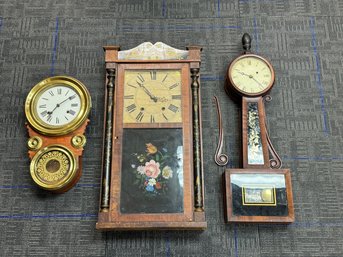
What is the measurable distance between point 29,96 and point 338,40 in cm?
206

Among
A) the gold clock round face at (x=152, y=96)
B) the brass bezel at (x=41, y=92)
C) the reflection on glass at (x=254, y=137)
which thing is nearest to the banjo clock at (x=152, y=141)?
the gold clock round face at (x=152, y=96)

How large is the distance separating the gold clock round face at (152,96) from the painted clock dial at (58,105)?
33 cm

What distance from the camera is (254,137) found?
238 centimetres

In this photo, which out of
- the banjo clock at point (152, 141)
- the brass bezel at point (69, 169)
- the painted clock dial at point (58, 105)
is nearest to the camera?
the banjo clock at point (152, 141)

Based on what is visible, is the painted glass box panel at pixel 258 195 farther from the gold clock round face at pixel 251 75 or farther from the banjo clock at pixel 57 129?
the banjo clock at pixel 57 129

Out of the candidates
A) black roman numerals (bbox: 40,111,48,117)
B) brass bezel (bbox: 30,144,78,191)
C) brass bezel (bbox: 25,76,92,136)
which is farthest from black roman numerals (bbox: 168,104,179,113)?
black roman numerals (bbox: 40,111,48,117)

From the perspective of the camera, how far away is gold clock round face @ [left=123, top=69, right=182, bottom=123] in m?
2.33

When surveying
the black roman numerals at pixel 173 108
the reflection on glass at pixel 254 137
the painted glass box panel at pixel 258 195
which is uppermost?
the black roman numerals at pixel 173 108

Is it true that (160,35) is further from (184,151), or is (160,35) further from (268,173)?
(268,173)

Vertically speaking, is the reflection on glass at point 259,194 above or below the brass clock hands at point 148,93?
below

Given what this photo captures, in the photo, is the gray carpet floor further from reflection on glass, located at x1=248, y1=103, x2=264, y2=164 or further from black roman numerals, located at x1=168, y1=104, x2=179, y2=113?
black roman numerals, located at x1=168, y1=104, x2=179, y2=113

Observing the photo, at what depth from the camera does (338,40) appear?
2.73 m

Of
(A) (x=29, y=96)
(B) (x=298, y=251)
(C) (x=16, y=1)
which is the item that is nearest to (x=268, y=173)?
(B) (x=298, y=251)

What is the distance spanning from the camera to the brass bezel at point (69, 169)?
227 centimetres
